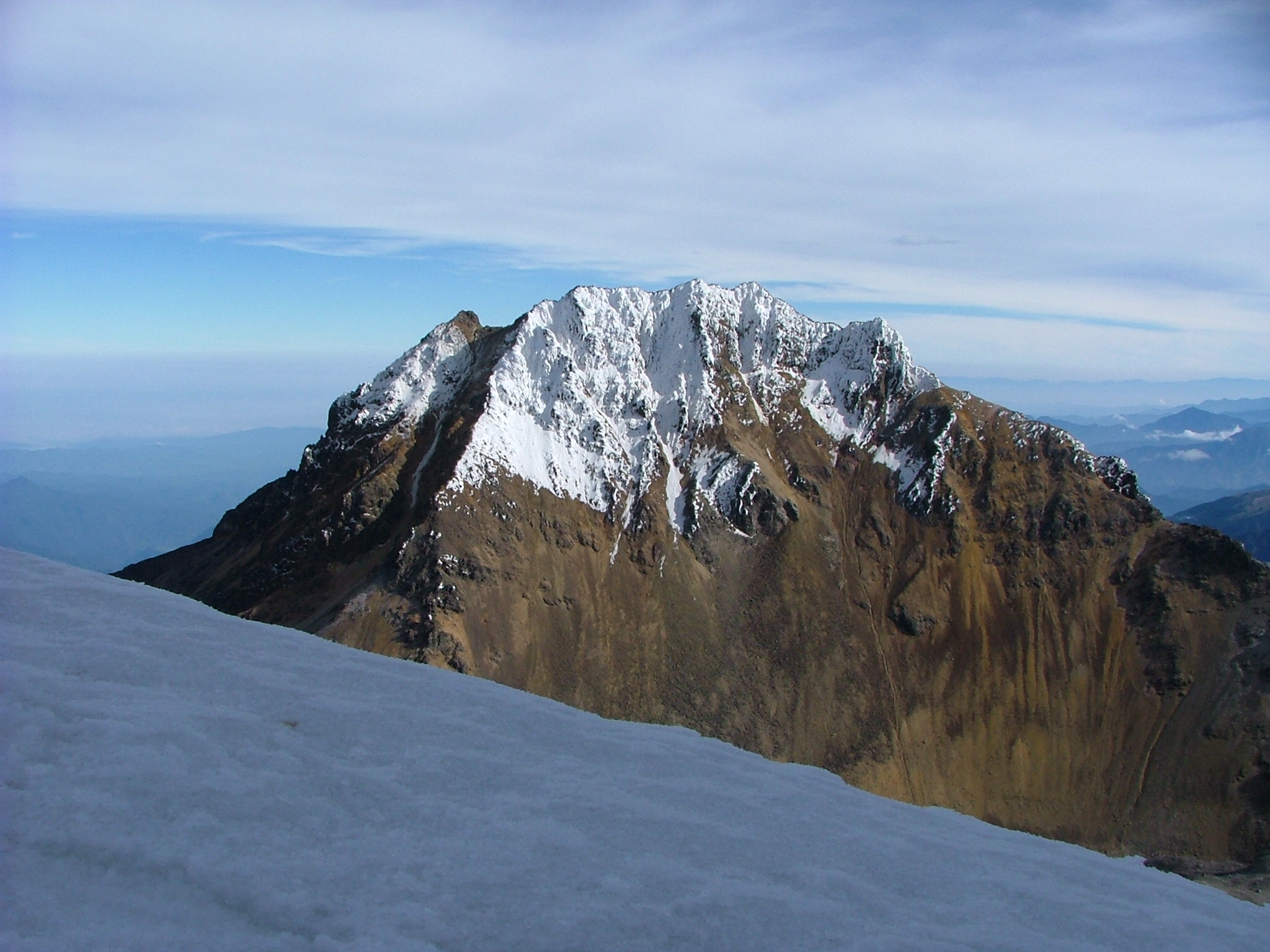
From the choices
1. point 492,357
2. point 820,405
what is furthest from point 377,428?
point 820,405

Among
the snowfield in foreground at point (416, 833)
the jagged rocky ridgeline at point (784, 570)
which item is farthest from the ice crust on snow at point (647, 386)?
the snowfield in foreground at point (416, 833)

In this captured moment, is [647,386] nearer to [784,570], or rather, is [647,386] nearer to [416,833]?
[784,570]

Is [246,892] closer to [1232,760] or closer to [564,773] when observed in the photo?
[564,773]

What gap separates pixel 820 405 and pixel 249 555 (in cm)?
9971

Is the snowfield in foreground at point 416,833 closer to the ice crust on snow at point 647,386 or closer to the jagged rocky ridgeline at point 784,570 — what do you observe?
the jagged rocky ridgeline at point 784,570

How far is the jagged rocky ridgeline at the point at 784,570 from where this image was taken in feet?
311

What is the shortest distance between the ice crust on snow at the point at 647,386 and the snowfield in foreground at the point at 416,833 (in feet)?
310

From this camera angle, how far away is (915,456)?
131 meters

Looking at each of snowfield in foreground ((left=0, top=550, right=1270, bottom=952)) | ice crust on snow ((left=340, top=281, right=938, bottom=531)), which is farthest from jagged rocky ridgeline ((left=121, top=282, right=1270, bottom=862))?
snowfield in foreground ((left=0, top=550, right=1270, bottom=952))

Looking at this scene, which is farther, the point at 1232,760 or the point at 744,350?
the point at 744,350

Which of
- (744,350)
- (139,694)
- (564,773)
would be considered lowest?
(564,773)

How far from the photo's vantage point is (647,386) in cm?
13000

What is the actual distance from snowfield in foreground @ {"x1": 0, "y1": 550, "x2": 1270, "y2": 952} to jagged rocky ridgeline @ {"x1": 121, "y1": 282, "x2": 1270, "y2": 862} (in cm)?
7930

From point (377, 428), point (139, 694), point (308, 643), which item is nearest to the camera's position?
point (139, 694)
